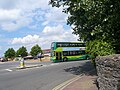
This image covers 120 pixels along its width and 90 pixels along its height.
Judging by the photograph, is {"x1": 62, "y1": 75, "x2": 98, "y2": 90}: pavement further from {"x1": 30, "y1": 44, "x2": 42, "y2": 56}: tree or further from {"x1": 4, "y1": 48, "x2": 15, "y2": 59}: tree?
{"x1": 4, "y1": 48, "x2": 15, "y2": 59}: tree

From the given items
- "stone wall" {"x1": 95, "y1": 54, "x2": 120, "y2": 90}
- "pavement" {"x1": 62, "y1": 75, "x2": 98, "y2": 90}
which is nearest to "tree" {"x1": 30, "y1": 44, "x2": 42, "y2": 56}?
"pavement" {"x1": 62, "y1": 75, "x2": 98, "y2": 90}

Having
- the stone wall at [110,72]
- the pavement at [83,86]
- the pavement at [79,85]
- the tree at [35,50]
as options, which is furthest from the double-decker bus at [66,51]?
the tree at [35,50]

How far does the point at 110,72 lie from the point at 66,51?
41.5 metres

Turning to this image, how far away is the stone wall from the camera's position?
355 inches

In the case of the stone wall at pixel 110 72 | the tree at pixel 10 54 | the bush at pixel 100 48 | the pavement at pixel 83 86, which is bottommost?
the pavement at pixel 83 86

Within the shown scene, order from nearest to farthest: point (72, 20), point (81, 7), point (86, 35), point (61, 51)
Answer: point (81, 7), point (86, 35), point (72, 20), point (61, 51)

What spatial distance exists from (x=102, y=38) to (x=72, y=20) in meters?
5.99

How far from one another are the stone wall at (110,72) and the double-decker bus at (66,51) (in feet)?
124

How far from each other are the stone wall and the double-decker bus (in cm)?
3780

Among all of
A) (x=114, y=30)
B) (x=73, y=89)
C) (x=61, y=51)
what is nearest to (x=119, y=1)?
(x=114, y=30)

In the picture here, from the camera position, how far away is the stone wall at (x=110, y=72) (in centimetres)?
902

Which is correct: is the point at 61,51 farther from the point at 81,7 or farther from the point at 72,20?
the point at 81,7

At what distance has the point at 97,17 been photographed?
18406 mm

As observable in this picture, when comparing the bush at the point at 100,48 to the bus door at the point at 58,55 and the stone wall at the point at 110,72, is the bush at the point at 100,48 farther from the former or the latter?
the bus door at the point at 58,55
